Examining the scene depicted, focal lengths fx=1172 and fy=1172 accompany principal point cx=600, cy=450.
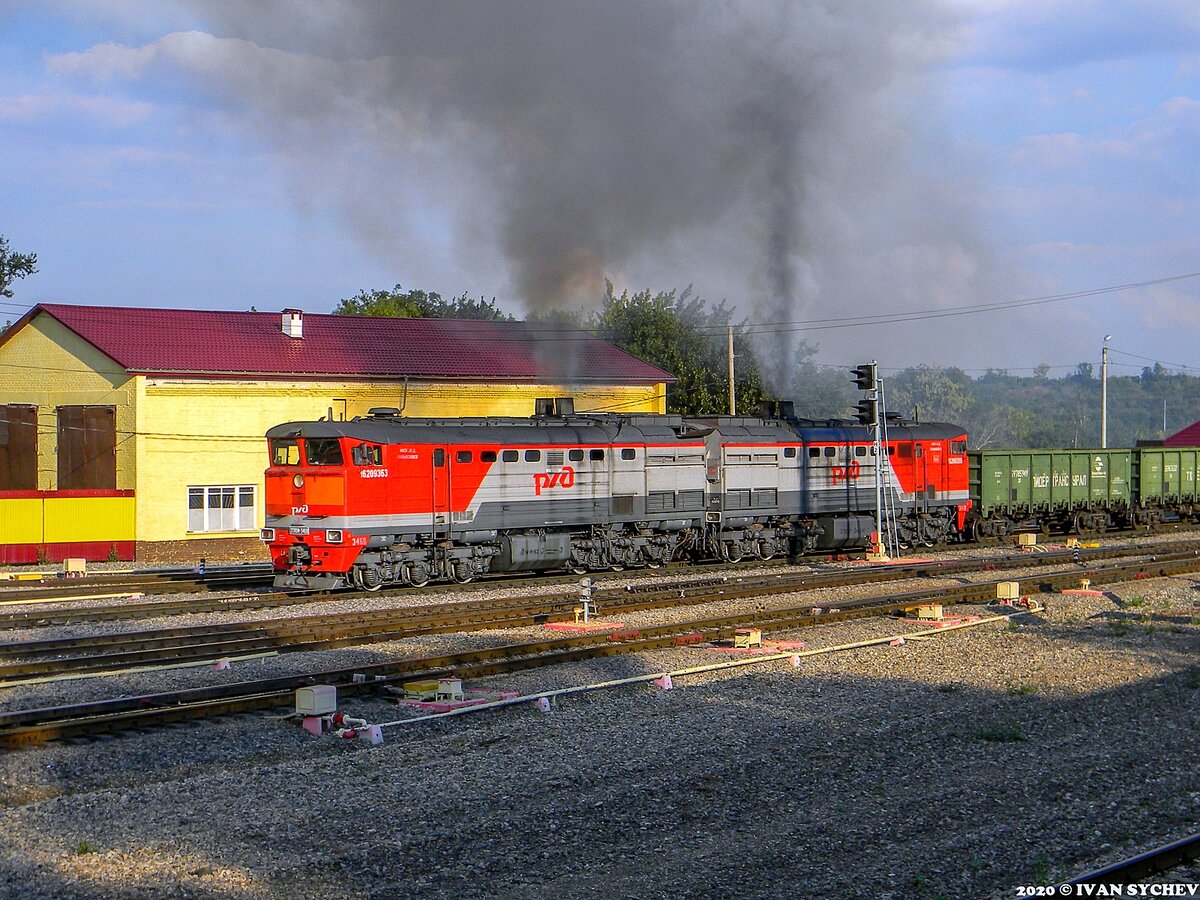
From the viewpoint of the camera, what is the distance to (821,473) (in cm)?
3403

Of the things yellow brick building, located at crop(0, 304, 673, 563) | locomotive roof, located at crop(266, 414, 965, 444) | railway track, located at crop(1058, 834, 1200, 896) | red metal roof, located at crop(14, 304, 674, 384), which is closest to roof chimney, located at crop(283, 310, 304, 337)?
yellow brick building, located at crop(0, 304, 673, 563)

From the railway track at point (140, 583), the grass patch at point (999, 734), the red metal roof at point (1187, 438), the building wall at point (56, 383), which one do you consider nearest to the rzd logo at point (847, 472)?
the railway track at point (140, 583)

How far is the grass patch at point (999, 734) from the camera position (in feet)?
43.3

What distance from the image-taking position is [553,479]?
28.2m

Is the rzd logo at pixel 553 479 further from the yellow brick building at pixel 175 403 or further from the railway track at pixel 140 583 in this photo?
the yellow brick building at pixel 175 403

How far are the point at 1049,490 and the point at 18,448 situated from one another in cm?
3667

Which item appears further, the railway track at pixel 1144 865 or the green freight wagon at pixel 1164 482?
the green freight wagon at pixel 1164 482

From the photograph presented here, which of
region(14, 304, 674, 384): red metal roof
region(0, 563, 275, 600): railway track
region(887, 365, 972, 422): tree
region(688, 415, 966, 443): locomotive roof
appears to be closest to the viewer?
region(0, 563, 275, 600): railway track

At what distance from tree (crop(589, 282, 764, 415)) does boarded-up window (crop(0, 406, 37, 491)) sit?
27383 mm

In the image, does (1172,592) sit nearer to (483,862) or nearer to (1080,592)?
(1080,592)

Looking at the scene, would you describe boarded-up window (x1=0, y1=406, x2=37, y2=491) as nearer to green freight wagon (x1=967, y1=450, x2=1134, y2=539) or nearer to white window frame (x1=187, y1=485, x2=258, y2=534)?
white window frame (x1=187, y1=485, x2=258, y2=534)

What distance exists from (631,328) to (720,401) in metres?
7.38

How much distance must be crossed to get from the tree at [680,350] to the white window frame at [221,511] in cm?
2328

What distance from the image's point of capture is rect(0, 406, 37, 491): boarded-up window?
40125mm
